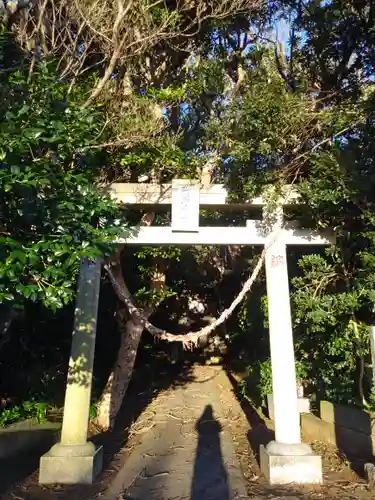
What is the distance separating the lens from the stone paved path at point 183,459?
5.28 metres

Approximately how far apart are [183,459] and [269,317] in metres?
2.70

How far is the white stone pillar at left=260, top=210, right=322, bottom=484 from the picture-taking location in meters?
5.31

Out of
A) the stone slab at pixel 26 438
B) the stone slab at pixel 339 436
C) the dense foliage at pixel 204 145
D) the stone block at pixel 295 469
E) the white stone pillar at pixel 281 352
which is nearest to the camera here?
the dense foliage at pixel 204 145

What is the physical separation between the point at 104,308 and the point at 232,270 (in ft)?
14.9

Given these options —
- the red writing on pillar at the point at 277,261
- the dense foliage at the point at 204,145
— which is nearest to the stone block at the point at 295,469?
the dense foliage at the point at 204,145

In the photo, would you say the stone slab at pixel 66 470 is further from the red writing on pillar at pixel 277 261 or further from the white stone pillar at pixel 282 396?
the red writing on pillar at pixel 277 261

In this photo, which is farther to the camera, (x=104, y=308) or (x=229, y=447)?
(x=104, y=308)

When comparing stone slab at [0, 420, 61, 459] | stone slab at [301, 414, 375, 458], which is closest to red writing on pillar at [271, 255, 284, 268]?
stone slab at [301, 414, 375, 458]

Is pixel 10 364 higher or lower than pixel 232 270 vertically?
lower

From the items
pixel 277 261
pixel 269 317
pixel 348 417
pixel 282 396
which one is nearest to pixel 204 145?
pixel 277 261

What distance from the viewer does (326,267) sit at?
6422mm

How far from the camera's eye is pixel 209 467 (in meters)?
6.29

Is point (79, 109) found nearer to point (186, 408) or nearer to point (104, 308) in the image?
point (104, 308)

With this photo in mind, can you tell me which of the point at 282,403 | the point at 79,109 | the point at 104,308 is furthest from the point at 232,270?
the point at 79,109
